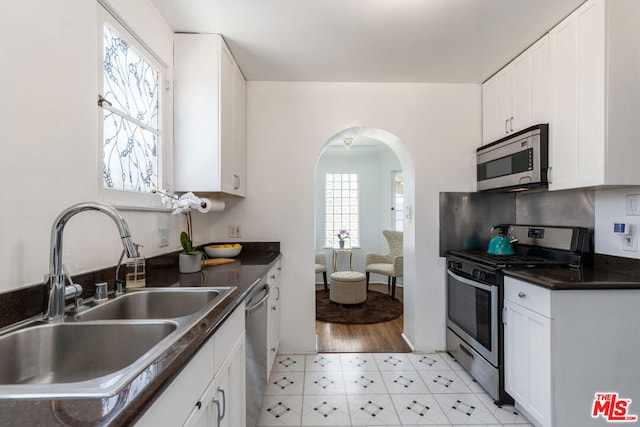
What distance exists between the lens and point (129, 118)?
1.55 m

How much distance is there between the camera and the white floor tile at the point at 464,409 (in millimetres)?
1781

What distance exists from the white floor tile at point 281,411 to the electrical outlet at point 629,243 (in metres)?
2.25

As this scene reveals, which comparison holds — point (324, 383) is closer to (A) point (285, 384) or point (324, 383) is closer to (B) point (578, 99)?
(A) point (285, 384)

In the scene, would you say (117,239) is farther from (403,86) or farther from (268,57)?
(403,86)

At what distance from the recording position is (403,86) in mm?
2701

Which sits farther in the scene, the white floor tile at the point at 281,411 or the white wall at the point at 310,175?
the white wall at the point at 310,175

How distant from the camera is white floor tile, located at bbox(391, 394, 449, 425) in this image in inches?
69.7

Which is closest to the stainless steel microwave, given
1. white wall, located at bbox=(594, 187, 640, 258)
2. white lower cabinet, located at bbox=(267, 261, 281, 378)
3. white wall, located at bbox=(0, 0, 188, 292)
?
white wall, located at bbox=(594, 187, 640, 258)

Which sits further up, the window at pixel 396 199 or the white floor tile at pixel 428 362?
the window at pixel 396 199

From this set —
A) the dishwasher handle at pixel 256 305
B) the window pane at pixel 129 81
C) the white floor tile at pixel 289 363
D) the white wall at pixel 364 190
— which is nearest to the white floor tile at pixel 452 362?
the white floor tile at pixel 289 363

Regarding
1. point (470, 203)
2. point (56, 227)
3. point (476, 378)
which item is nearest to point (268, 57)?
point (56, 227)

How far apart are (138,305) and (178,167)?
1033 millimetres

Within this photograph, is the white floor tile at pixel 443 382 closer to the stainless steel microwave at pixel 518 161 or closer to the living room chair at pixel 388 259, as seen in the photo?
the stainless steel microwave at pixel 518 161

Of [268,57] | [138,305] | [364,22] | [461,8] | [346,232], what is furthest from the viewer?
[346,232]
